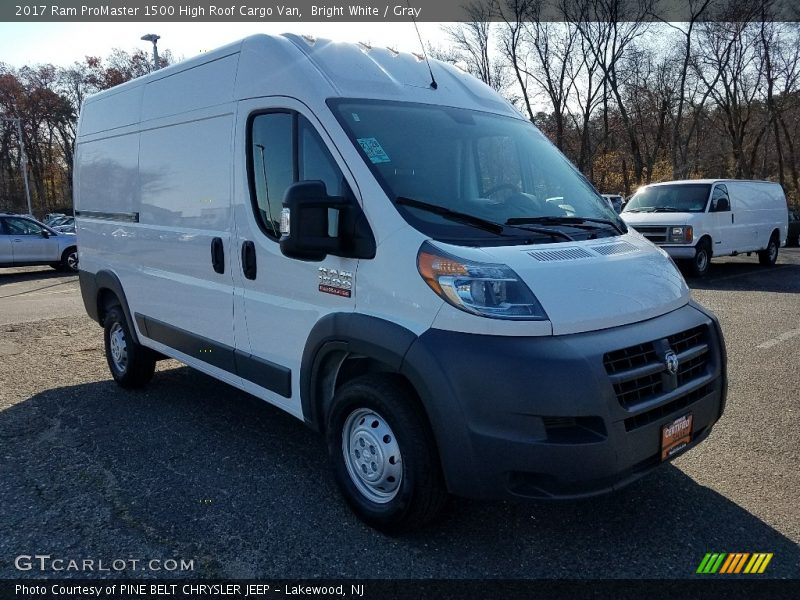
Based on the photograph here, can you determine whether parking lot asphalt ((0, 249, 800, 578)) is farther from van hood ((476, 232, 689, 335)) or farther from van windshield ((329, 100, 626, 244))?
van windshield ((329, 100, 626, 244))

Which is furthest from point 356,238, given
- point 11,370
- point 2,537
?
point 11,370

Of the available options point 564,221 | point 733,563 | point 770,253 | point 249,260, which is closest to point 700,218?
point 770,253

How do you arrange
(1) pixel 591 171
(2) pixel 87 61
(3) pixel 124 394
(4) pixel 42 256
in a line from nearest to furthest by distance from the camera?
(3) pixel 124 394 → (4) pixel 42 256 → (1) pixel 591 171 → (2) pixel 87 61

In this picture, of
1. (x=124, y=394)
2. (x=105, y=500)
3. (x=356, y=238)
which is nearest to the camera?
(x=356, y=238)

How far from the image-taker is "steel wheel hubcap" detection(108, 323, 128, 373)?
5.73 m

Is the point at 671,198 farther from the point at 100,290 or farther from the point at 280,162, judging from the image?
the point at 280,162

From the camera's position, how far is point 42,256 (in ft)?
54.6

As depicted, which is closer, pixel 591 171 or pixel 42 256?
pixel 42 256

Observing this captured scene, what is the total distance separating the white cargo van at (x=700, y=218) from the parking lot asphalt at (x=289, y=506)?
7770mm

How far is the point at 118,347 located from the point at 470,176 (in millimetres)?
4020

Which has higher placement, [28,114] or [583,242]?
[28,114]

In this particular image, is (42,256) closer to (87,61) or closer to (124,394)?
(124,394)

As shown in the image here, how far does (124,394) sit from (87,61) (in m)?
46.2

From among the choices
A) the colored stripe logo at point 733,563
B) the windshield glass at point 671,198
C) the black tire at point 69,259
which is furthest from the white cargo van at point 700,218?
the black tire at point 69,259
